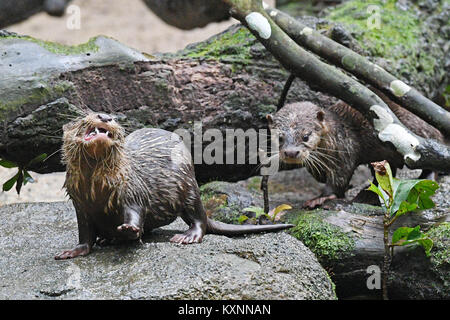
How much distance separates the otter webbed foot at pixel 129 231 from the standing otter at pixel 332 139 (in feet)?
5.27

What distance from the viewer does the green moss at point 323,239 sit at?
373 centimetres

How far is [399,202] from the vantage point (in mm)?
3600

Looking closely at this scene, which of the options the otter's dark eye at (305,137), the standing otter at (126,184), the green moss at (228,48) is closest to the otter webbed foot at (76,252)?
the standing otter at (126,184)

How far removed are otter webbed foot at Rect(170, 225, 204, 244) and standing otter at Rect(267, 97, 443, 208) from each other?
1.15m

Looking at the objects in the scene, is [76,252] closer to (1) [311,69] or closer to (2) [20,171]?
(2) [20,171]

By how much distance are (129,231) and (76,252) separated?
15.0 inches

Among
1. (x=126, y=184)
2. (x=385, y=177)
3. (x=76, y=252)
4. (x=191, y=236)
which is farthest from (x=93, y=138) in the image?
(x=385, y=177)

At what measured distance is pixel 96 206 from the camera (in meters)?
3.19

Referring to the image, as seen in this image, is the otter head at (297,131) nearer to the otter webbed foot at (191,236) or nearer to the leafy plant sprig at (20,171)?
the otter webbed foot at (191,236)

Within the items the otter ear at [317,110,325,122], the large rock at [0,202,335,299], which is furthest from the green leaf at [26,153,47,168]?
the otter ear at [317,110,325,122]

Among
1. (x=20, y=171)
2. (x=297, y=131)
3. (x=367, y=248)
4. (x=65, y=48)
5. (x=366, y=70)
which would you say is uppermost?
(x=65, y=48)

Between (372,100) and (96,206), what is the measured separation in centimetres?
226
